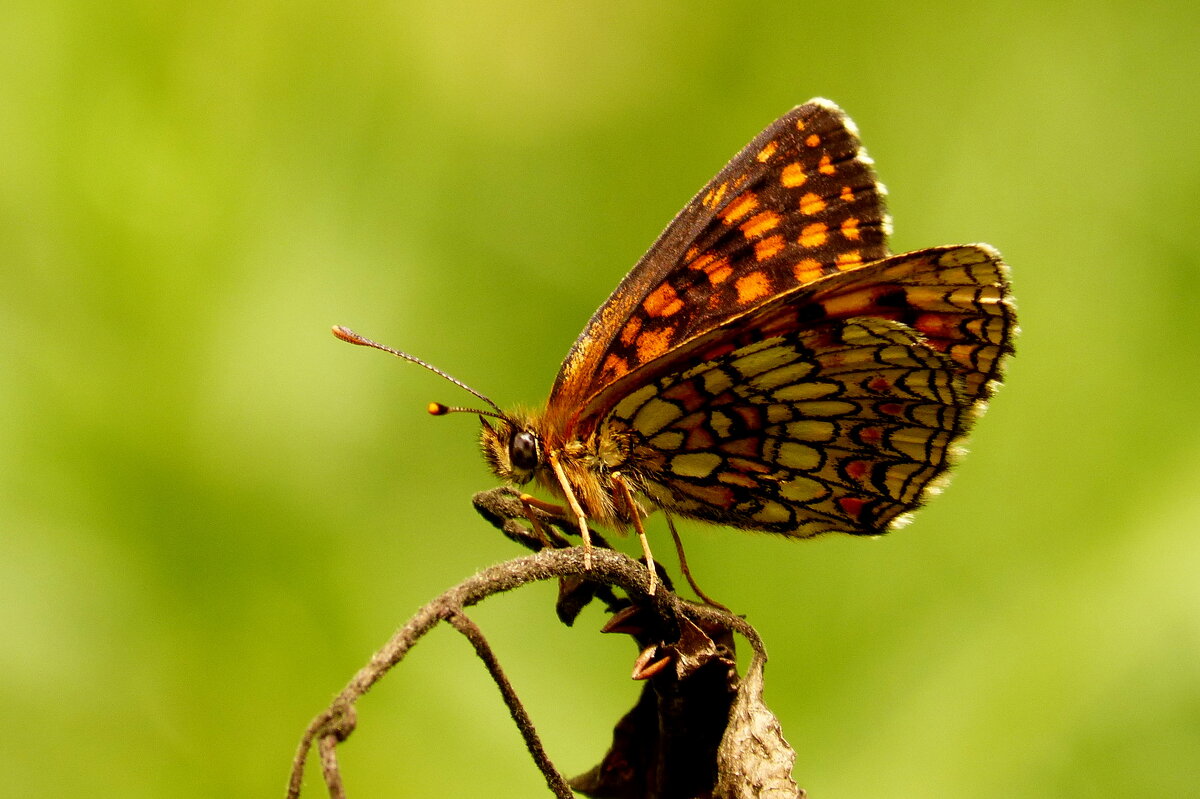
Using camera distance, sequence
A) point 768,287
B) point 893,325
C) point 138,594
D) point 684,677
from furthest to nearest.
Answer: point 138,594 < point 768,287 < point 893,325 < point 684,677

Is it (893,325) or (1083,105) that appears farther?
(1083,105)

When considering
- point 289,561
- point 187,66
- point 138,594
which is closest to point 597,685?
point 289,561

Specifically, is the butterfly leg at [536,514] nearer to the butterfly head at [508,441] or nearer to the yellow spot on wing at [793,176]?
the butterfly head at [508,441]

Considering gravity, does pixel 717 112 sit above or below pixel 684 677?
above

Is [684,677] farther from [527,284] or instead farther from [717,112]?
[717,112]

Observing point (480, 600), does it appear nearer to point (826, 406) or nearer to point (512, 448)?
point (512, 448)

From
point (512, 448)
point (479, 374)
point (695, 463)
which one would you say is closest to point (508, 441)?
point (512, 448)

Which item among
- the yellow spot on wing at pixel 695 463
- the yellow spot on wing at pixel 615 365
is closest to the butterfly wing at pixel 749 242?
the yellow spot on wing at pixel 615 365
